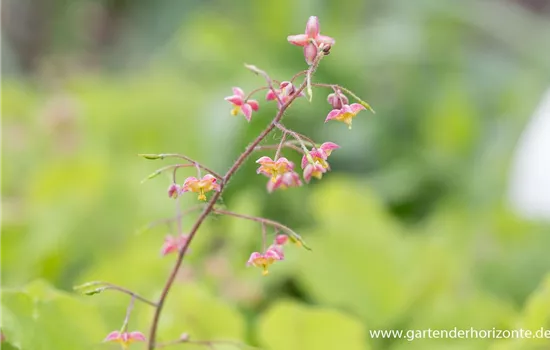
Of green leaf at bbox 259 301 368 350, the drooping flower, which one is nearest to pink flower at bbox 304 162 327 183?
the drooping flower

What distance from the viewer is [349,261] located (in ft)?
2.03

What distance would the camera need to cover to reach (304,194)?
2.76 feet

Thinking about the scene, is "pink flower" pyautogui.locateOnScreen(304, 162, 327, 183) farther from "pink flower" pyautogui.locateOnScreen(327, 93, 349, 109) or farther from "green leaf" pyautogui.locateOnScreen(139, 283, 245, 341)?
"green leaf" pyautogui.locateOnScreen(139, 283, 245, 341)

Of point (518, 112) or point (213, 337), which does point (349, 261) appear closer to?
point (213, 337)

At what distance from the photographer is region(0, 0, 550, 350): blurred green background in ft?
1.70

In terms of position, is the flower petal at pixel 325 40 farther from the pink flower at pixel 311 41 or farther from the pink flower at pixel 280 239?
the pink flower at pixel 280 239

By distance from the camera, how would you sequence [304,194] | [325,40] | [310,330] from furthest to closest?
[304,194]
[310,330]
[325,40]

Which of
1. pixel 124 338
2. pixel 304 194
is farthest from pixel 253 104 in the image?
pixel 304 194

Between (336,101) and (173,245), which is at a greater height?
(336,101)

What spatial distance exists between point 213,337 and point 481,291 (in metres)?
0.22

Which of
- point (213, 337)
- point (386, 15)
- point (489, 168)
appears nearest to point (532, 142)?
point (489, 168)

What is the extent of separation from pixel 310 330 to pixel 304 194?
0.35 metres

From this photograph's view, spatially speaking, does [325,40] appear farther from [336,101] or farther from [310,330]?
[310,330]

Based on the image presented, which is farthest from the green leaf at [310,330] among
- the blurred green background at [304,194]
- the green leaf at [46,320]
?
the green leaf at [46,320]
